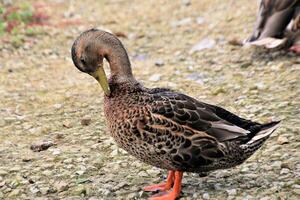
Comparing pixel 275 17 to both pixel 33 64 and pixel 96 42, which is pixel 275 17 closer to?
pixel 33 64

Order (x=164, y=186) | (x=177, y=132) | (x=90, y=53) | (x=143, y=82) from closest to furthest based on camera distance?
(x=177, y=132), (x=90, y=53), (x=164, y=186), (x=143, y=82)

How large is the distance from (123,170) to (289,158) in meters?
1.33

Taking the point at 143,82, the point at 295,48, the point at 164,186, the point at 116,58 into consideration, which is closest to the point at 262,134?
the point at 164,186

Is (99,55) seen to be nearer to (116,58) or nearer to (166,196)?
(116,58)

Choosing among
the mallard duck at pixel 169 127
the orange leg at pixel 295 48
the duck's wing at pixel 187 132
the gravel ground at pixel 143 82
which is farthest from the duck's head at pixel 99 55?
the orange leg at pixel 295 48

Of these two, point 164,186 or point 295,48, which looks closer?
point 164,186

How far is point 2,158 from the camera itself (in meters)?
5.80

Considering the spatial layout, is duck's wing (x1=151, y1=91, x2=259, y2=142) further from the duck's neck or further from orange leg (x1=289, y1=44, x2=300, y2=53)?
orange leg (x1=289, y1=44, x2=300, y2=53)

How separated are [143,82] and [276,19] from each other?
1795mm

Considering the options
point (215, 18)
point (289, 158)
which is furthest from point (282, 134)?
point (215, 18)

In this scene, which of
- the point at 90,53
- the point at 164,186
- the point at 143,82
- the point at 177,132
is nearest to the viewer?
the point at 177,132

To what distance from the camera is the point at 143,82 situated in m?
8.01

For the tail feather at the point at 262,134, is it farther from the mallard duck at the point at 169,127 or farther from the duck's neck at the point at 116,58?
the duck's neck at the point at 116,58

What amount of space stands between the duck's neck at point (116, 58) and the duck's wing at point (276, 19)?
366cm
